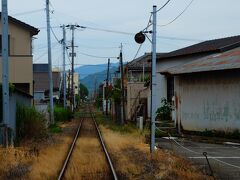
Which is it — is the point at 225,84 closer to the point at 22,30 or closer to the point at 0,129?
the point at 0,129

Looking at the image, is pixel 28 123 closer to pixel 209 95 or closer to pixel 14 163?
pixel 14 163

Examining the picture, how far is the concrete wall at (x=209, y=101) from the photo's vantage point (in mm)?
23141

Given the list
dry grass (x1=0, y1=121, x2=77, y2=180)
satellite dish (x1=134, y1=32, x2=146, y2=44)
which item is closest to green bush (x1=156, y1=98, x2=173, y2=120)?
dry grass (x1=0, y1=121, x2=77, y2=180)

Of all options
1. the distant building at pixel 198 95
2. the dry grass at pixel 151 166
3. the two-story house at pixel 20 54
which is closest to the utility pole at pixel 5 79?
the dry grass at pixel 151 166

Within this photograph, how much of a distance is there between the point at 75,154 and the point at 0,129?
3243 mm

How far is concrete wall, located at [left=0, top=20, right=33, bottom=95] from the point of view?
29.0m

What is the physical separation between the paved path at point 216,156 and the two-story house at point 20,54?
9091 mm

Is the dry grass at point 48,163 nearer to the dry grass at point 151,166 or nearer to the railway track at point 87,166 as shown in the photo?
the railway track at point 87,166

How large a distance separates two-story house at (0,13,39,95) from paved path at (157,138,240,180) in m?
9.09

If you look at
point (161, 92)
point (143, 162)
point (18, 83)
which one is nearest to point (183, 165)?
point (143, 162)

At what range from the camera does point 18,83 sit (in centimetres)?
2952

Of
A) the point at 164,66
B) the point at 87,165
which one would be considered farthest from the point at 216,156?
the point at 164,66

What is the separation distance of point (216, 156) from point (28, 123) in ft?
27.5

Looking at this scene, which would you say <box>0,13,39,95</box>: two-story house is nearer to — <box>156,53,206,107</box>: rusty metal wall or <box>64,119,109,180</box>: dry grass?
<box>64,119,109,180</box>: dry grass
